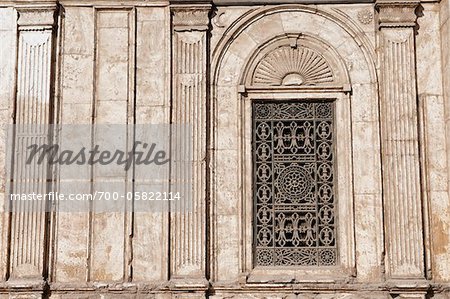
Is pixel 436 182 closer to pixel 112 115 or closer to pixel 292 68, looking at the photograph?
pixel 292 68

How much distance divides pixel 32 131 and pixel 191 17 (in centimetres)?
321

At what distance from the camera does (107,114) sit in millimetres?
11953

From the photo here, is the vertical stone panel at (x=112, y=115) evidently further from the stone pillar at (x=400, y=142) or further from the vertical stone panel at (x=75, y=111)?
the stone pillar at (x=400, y=142)

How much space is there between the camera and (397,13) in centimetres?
1205

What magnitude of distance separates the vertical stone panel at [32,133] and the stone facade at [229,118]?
26mm

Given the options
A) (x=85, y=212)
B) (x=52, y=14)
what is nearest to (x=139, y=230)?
(x=85, y=212)

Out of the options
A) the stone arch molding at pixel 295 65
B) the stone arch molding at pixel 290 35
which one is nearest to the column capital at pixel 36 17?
the stone arch molding at pixel 290 35

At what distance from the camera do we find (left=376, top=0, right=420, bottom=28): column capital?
Answer: 1202cm

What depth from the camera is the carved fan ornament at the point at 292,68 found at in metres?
12.1

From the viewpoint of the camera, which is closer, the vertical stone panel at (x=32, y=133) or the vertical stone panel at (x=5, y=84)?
the vertical stone panel at (x=32, y=133)

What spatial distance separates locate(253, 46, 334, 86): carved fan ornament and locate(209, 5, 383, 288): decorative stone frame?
0.39 ft

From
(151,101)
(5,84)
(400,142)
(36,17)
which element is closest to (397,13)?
(400,142)

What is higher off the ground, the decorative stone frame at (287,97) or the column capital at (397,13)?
the column capital at (397,13)

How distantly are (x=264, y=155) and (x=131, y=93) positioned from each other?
7.90 ft
